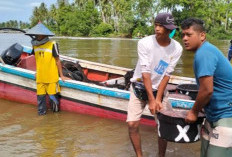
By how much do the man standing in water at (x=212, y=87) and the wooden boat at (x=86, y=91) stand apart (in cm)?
200

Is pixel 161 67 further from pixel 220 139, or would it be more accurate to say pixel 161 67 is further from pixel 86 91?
pixel 86 91

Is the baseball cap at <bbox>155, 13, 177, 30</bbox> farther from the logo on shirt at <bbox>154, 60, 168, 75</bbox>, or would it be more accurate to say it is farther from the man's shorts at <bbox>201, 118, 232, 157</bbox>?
the man's shorts at <bbox>201, 118, 232, 157</bbox>

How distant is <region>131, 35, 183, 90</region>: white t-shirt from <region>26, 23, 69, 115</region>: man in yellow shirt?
Result: 2.74 metres

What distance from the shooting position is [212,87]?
2.41 metres

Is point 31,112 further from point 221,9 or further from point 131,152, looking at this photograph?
point 221,9

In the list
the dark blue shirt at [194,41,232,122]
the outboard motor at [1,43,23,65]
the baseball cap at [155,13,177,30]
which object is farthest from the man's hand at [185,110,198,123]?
the outboard motor at [1,43,23,65]

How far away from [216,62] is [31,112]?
498 cm

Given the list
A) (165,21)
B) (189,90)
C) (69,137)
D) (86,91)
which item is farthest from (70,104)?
(165,21)

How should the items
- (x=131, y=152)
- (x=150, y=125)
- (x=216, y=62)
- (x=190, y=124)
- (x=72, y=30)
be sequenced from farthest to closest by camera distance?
(x=72, y=30) < (x=150, y=125) < (x=131, y=152) < (x=190, y=124) < (x=216, y=62)

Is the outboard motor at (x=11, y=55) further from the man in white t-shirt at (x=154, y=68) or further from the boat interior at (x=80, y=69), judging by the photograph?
the man in white t-shirt at (x=154, y=68)

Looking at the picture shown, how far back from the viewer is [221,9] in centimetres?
5650

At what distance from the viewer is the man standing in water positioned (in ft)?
7.76

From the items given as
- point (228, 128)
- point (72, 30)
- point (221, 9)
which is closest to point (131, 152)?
point (228, 128)

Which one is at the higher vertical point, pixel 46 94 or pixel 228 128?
pixel 228 128
